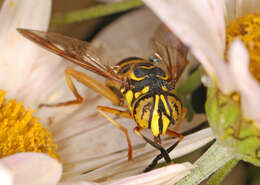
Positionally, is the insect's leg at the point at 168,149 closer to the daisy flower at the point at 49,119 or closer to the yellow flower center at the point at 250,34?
the daisy flower at the point at 49,119

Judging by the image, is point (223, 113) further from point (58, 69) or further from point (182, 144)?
point (58, 69)

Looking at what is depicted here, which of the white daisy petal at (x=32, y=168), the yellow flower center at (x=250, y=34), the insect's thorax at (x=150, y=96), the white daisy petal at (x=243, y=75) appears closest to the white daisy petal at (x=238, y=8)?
the yellow flower center at (x=250, y=34)

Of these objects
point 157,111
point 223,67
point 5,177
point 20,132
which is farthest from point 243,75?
point 20,132

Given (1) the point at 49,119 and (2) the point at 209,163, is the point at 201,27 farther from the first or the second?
(1) the point at 49,119

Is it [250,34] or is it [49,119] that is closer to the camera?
[250,34]

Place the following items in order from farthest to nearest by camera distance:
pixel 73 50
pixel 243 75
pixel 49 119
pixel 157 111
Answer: pixel 49 119, pixel 73 50, pixel 157 111, pixel 243 75

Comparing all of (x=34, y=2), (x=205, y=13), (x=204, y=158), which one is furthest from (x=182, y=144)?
(x=34, y=2)
